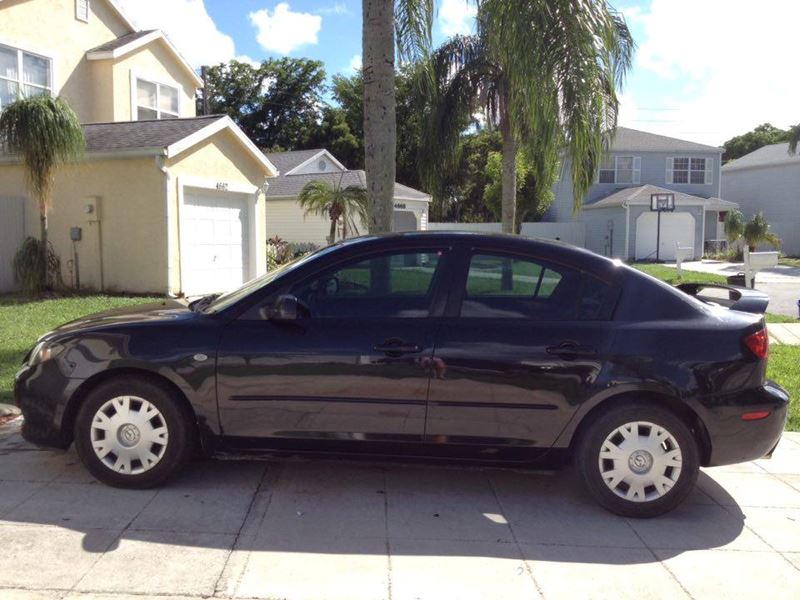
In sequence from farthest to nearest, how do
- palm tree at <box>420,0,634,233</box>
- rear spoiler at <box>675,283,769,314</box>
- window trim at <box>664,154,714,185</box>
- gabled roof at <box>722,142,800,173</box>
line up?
1. gabled roof at <box>722,142,800,173</box>
2. window trim at <box>664,154,714,185</box>
3. palm tree at <box>420,0,634,233</box>
4. rear spoiler at <box>675,283,769,314</box>

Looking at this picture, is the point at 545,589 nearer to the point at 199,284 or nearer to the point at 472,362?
the point at 472,362

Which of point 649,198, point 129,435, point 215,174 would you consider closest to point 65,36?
point 215,174

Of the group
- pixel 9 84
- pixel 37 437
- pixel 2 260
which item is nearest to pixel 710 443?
pixel 37 437

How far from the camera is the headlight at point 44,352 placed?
4.45 meters

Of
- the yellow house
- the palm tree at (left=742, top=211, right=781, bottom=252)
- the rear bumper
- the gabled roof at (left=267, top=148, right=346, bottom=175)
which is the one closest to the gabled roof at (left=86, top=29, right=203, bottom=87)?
the yellow house

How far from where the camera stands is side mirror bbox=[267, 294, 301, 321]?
4.21 meters

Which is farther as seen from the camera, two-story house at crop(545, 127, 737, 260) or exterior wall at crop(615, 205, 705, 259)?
two-story house at crop(545, 127, 737, 260)

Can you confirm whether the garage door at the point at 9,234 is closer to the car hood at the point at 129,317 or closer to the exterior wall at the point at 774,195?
the car hood at the point at 129,317

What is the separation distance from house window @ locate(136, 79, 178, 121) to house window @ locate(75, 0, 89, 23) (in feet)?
6.16

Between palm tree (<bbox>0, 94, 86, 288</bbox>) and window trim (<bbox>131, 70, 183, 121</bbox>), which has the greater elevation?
window trim (<bbox>131, 70, 183, 121</bbox>)

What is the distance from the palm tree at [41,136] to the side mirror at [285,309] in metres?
10.0

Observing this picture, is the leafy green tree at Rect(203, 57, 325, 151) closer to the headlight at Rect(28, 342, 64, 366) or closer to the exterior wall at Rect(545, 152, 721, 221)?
the exterior wall at Rect(545, 152, 721, 221)

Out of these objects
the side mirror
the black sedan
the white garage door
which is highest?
the white garage door

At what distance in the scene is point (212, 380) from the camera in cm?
430
